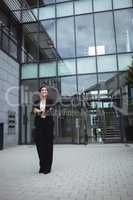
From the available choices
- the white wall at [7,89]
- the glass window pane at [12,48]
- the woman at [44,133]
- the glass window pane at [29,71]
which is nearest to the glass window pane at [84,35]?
the glass window pane at [29,71]

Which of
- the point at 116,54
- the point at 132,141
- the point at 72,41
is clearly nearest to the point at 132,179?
the point at 132,141

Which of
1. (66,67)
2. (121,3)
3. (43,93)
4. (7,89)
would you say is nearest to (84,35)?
(66,67)

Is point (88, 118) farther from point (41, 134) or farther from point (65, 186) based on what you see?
point (65, 186)

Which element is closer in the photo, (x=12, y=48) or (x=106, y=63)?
(x=106, y=63)

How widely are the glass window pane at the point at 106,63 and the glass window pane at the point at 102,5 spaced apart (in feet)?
11.0

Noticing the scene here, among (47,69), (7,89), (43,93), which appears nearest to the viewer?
(43,93)

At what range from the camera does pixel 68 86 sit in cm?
1491

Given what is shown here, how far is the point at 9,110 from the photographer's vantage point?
13.9 metres

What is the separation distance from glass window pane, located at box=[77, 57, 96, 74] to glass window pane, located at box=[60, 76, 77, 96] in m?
0.70

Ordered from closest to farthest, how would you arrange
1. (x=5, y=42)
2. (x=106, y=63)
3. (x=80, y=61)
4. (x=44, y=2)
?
(x=5, y=42), (x=106, y=63), (x=80, y=61), (x=44, y=2)

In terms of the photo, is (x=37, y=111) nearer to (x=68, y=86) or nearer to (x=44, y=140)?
(x=44, y=140)

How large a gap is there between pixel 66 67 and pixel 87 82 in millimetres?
1619

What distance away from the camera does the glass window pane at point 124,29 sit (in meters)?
14.9

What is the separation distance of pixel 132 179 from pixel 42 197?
75.5 inches
